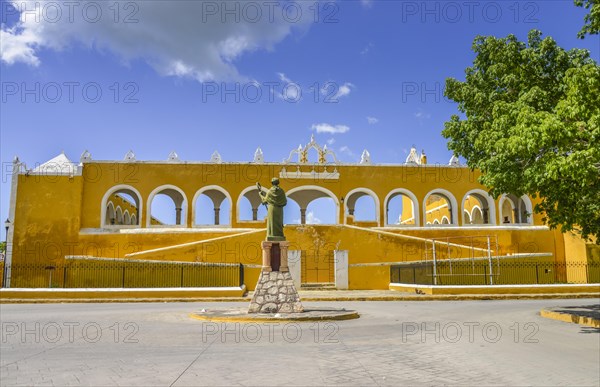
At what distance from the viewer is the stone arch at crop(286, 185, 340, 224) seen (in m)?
27.9

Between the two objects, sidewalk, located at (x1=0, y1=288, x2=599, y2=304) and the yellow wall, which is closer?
sidewalk, located at (x1=0, y1=288, x2=599, y2=304)

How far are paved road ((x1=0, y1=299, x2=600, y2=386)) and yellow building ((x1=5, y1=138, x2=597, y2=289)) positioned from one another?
1233 centimetres

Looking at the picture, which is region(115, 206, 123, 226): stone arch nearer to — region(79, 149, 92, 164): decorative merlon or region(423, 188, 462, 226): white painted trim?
region(79, 149, 92, 164): decorative merlon

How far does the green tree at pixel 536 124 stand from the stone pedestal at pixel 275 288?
5051 mm

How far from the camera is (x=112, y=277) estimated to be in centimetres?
2034

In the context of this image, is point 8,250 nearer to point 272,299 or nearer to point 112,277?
point 112,277

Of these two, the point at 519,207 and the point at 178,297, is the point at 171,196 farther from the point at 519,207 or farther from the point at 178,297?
the point at 519,207

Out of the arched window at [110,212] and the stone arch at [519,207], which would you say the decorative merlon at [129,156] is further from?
the stone arch at [519,207]

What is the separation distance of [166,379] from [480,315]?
9223mm

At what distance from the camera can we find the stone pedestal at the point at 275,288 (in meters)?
11.5

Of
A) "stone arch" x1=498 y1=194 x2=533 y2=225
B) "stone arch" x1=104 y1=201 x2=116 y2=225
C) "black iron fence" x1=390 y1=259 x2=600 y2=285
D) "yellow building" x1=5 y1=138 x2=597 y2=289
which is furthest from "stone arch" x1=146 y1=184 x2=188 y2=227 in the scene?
"stone arch" x1=498 y1=194 x2=533 y2=225

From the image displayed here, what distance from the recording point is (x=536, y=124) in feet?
30.3

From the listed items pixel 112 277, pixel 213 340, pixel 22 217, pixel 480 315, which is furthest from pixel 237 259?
pixel 213 340

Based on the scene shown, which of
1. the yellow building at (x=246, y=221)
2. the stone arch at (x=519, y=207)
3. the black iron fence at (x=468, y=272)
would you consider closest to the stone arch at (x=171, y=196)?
the yellow building at (x=246, y=221)
